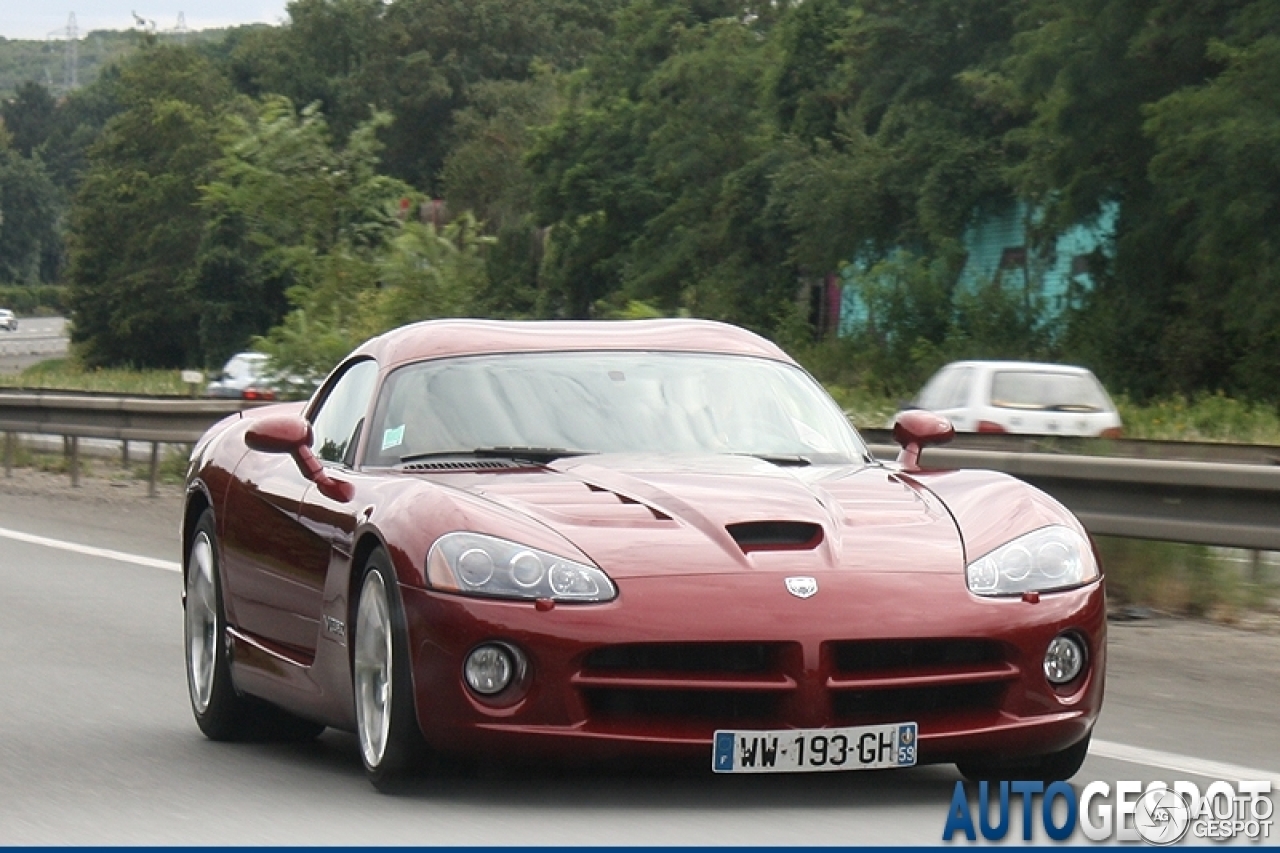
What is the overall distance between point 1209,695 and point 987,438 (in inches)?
310

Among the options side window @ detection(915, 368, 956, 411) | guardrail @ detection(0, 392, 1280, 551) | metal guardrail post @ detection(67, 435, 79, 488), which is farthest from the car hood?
side window @ detection(915, 368, 956, 411)

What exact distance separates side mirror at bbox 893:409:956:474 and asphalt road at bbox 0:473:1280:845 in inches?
40.0

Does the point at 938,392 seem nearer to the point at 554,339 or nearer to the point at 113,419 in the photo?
the point at 113,419

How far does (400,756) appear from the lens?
616 centimetres

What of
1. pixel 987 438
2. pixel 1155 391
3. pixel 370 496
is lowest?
pixel 1155 391

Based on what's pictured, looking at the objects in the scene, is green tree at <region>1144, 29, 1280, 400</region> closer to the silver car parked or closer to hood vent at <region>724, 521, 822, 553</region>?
the silver car parked

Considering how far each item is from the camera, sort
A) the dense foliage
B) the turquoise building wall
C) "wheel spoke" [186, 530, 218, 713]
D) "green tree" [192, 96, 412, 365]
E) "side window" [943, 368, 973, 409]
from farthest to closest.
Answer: the turquoise building wall → "green tree" [192, 96, 412, 365] → the dense foliage → "side window" [943, 368, 973, 409] → "wheel spoke" [186, 530, 218, 713]

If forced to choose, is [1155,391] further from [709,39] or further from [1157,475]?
[1157,475]

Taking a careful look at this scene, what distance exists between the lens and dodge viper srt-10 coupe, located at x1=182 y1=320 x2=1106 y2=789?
5.93 m

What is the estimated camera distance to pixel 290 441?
7.20 m

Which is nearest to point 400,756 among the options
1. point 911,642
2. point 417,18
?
point 911,642

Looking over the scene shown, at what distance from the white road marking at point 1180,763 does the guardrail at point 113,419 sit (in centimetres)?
1280

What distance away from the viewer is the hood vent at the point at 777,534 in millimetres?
6152

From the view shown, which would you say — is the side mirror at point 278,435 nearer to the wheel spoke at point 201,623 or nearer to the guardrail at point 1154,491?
the wheel spoke at point 201,623
